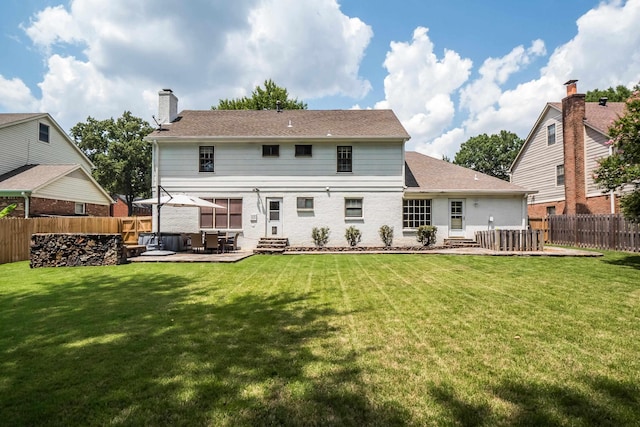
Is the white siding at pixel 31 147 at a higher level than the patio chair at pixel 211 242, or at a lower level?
higher

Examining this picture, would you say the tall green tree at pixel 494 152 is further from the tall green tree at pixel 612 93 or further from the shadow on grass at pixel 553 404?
the shadow on grass at pixel 553 404

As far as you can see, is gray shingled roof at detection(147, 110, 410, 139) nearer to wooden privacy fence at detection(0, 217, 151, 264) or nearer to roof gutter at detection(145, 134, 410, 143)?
roof gutter at detection(145, 134, 410, 143)

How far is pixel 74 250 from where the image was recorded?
1075cm

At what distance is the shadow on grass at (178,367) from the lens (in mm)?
2479

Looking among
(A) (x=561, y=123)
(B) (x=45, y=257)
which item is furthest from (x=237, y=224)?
(A) (x=561, y=123)

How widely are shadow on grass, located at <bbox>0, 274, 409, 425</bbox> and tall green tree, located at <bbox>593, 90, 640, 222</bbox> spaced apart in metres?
10.8

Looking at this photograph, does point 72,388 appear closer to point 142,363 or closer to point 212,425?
point 142,363

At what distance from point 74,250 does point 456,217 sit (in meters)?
16.5

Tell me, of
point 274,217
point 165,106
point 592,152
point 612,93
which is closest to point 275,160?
point 274,217

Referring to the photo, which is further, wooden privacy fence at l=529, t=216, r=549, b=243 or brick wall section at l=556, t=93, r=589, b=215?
brick wall section at l=556, t=93, r=589, b=215

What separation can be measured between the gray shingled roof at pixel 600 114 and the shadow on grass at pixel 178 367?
23.2 metres

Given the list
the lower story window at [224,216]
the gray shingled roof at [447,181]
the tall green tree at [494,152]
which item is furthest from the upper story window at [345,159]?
the tall green tree at [494,152]

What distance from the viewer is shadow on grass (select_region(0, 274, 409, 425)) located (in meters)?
2.48

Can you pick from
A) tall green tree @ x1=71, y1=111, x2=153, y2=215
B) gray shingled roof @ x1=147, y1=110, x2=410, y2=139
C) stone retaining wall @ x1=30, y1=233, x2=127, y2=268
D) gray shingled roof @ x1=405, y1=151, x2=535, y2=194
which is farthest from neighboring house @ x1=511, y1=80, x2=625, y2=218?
tall green tree @ x1=71, y1=111, x2=153, y2=215
